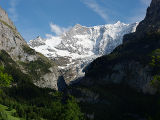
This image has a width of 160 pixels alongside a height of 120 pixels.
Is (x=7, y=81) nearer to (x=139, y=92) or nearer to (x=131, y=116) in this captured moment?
(x=131, y=116)

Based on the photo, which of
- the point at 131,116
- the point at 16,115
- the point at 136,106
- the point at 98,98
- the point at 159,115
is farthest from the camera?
the point at 98,98

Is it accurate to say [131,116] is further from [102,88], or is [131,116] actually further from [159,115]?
[159,115]

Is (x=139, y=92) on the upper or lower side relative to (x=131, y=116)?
upper

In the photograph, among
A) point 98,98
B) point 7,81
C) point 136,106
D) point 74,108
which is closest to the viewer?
point 7,81

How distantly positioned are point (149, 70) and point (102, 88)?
146 ft

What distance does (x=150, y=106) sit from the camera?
5797 inches

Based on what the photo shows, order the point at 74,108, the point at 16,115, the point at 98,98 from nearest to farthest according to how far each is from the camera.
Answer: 1. the point at 74,108
2. the point at 16,115
3. the point at 98,98

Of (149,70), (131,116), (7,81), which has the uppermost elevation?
(149,70)

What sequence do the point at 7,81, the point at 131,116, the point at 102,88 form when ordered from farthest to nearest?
the point at 102,88, the point at 131,116, the point at 7,81

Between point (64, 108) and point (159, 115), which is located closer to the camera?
point (159, 115)

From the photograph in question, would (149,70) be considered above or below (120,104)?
above

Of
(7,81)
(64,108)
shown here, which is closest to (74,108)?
(64,108)

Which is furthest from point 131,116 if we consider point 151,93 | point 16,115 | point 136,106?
point 16,115

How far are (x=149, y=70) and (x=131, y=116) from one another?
4885 cm
